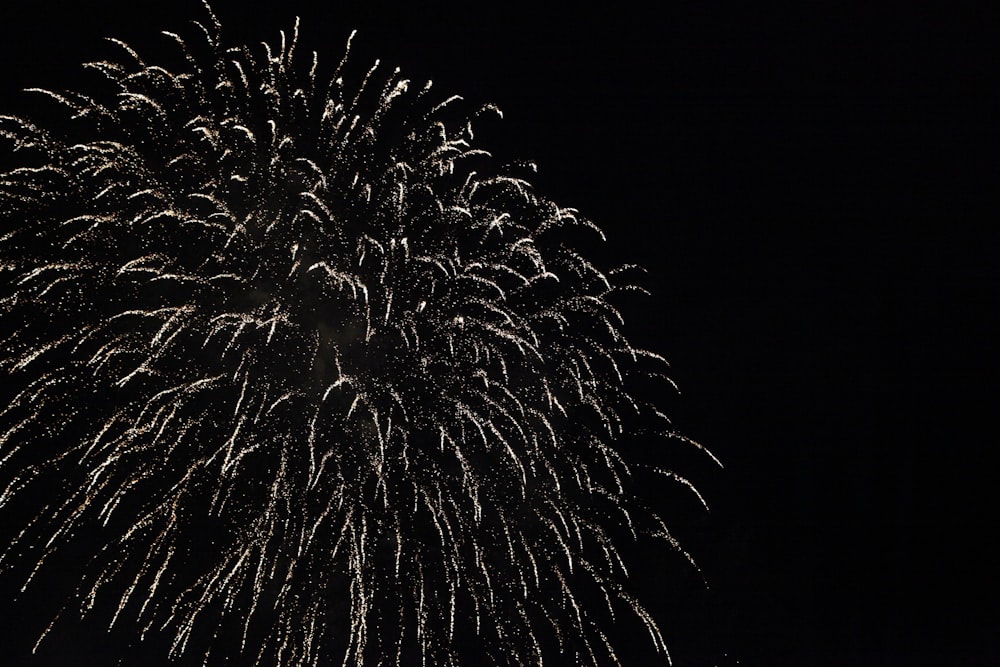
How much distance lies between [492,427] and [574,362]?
86.3 inches

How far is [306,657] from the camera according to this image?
63.5 feet

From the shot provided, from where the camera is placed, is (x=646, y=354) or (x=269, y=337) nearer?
(x=269, y=337)

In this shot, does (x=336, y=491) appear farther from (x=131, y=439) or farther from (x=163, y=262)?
(x=163, y=262)

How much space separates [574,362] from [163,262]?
7883 millimetres

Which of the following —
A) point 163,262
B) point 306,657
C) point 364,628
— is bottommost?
point 306,657

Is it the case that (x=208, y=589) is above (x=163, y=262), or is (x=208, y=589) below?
below

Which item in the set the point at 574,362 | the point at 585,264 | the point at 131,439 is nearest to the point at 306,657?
the point at 131,439

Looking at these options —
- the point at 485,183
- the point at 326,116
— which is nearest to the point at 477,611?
the point at 485,183

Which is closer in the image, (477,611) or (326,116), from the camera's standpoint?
(326,116)

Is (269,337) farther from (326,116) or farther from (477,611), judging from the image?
(477,611)

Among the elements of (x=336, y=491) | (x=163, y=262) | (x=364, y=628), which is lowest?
(x=364, y=628)

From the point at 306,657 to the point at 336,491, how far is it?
3397mm

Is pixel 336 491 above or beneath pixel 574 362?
beneath

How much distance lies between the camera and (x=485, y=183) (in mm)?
18719
